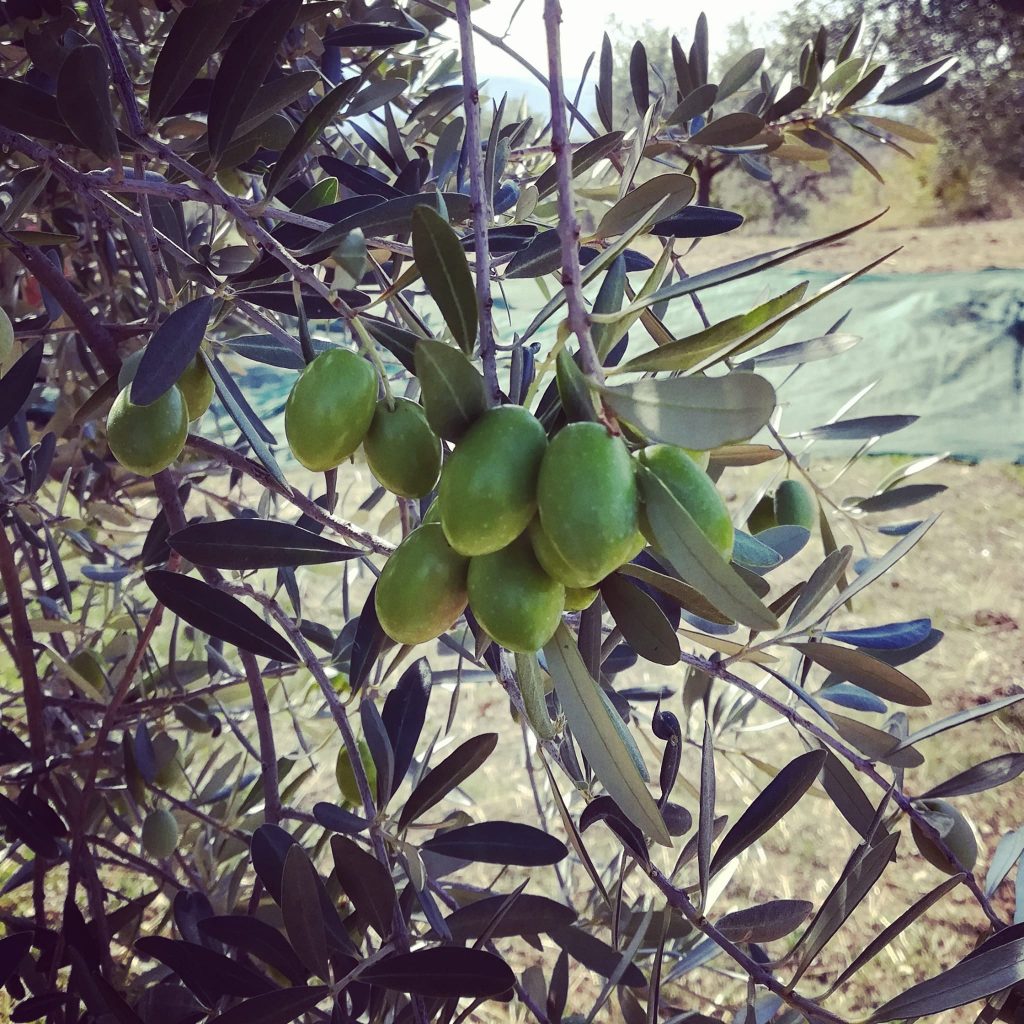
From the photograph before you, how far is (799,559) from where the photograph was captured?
4.86 meters

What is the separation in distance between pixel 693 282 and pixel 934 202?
15.4 m

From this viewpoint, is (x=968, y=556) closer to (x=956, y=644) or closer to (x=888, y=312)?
(x=956, y=644)

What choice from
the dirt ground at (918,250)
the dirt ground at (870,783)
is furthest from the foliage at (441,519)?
the dirt ground at (918,250)

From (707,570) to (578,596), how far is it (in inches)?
6.0

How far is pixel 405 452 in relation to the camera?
55cm

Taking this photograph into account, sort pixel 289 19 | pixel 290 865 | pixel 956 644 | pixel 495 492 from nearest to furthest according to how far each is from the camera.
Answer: pixel 495 492
pixel 289 19
pixel 290 865
pixel 956 644

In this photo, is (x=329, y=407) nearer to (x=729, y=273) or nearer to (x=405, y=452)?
(x=405, y=452)

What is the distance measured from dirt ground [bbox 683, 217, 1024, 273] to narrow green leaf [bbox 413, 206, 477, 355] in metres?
10.7

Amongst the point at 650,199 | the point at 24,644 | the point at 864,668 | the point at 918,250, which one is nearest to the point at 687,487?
the point at 650,199

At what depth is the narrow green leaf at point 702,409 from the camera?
39cm

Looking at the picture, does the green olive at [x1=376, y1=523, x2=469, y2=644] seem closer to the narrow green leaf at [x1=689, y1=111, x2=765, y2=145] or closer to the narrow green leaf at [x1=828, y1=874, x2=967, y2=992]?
the narrow green leaf at [x1=828, y1=874, x2=967, y2=992]

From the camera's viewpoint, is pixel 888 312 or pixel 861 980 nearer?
pixel 861 980

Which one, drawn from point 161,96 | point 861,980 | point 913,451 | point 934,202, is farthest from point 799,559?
point 934,202

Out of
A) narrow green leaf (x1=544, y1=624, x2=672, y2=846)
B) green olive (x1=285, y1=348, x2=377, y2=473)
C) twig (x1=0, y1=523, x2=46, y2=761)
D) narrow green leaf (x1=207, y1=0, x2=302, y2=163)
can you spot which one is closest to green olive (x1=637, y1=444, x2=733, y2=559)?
narrow green leaf (x1=544, y1=624, x2=672, y2=846)
